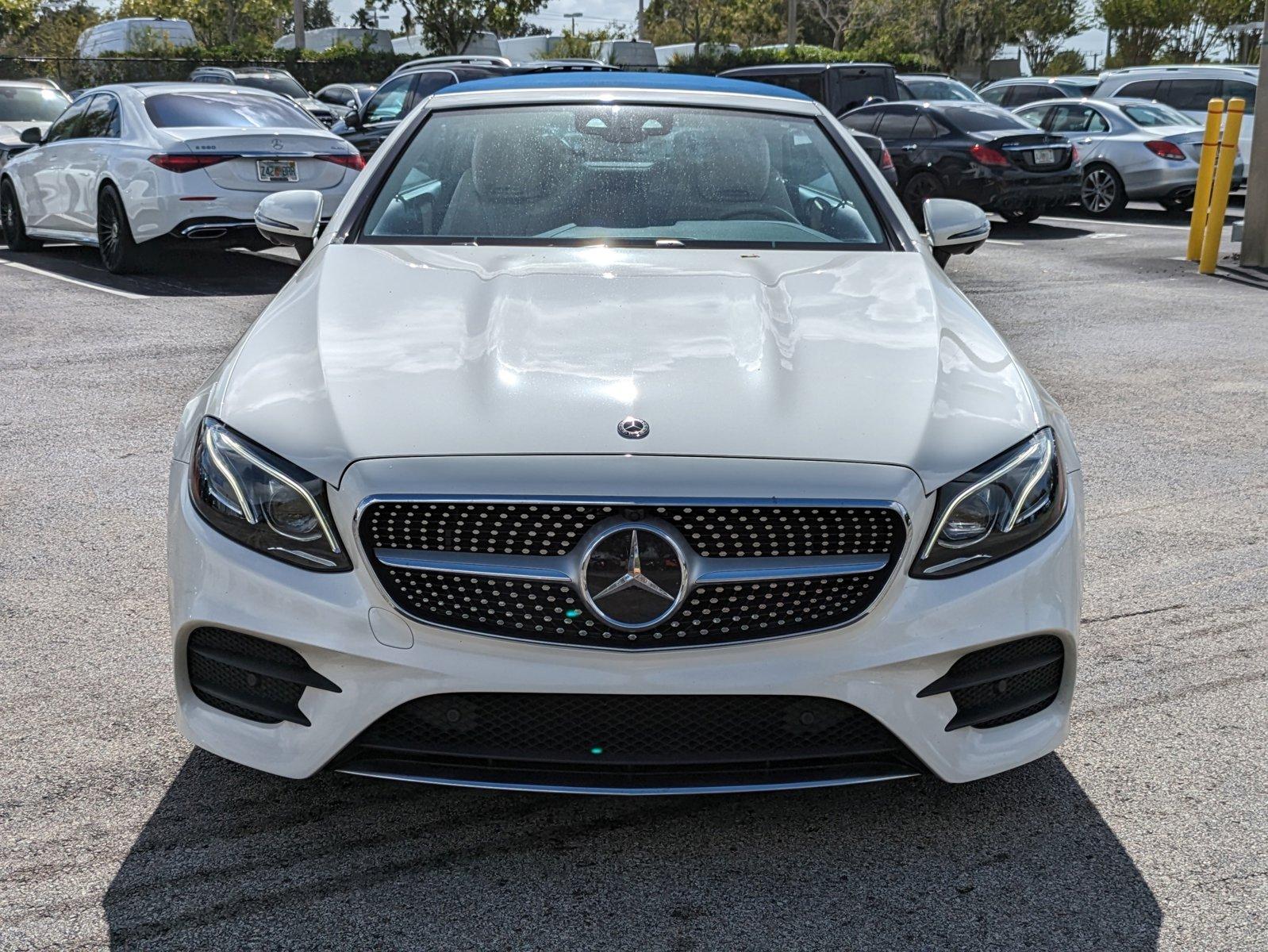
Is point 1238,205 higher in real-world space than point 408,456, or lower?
lower

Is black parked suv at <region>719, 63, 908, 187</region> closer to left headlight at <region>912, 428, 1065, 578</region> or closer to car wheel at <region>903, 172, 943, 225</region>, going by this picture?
car wheel at <region>903, 172, 943, 225</region>

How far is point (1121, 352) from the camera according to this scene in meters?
8.55

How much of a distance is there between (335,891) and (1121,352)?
6957mm

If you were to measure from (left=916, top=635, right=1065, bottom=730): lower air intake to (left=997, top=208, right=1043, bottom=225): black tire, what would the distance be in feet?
43.5

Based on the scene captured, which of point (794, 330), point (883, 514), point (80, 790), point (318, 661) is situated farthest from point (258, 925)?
point (794, 330)

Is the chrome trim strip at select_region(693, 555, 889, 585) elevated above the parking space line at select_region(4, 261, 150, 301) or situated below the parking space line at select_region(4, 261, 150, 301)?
above

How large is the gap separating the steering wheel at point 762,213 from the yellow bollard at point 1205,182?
383 inches

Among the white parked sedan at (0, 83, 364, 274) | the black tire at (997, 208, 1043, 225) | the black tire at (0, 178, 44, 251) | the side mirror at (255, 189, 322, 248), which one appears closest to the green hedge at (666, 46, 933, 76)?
the black tire at (997, 208, 1043, 225)

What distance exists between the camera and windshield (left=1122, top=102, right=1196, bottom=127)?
17062 mm

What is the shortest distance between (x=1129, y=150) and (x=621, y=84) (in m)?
13.3

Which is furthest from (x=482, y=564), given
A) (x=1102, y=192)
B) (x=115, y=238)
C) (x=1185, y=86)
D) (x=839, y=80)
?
(x=1185, y=86)

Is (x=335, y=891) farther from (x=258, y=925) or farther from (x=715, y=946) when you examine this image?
(x=715, y=946)

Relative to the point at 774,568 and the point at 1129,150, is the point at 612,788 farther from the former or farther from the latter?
the point at 1129,150

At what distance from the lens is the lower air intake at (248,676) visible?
2.66 meters
